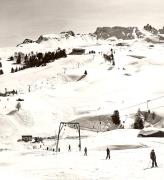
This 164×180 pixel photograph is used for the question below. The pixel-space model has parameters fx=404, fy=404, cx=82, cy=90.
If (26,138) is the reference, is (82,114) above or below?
above

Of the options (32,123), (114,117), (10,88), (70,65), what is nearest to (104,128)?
(114,117)

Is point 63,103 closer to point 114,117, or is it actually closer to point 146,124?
point 114,117

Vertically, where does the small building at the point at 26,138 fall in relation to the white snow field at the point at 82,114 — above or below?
below

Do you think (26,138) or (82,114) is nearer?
(26,138)

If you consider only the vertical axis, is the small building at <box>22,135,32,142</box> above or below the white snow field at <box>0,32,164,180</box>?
below

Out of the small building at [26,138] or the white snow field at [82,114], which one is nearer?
the white snow field at [82,114]

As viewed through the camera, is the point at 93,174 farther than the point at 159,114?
No

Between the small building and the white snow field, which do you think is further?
the small building

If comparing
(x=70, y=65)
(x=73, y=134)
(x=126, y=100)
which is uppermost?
(x=70, y=65)
